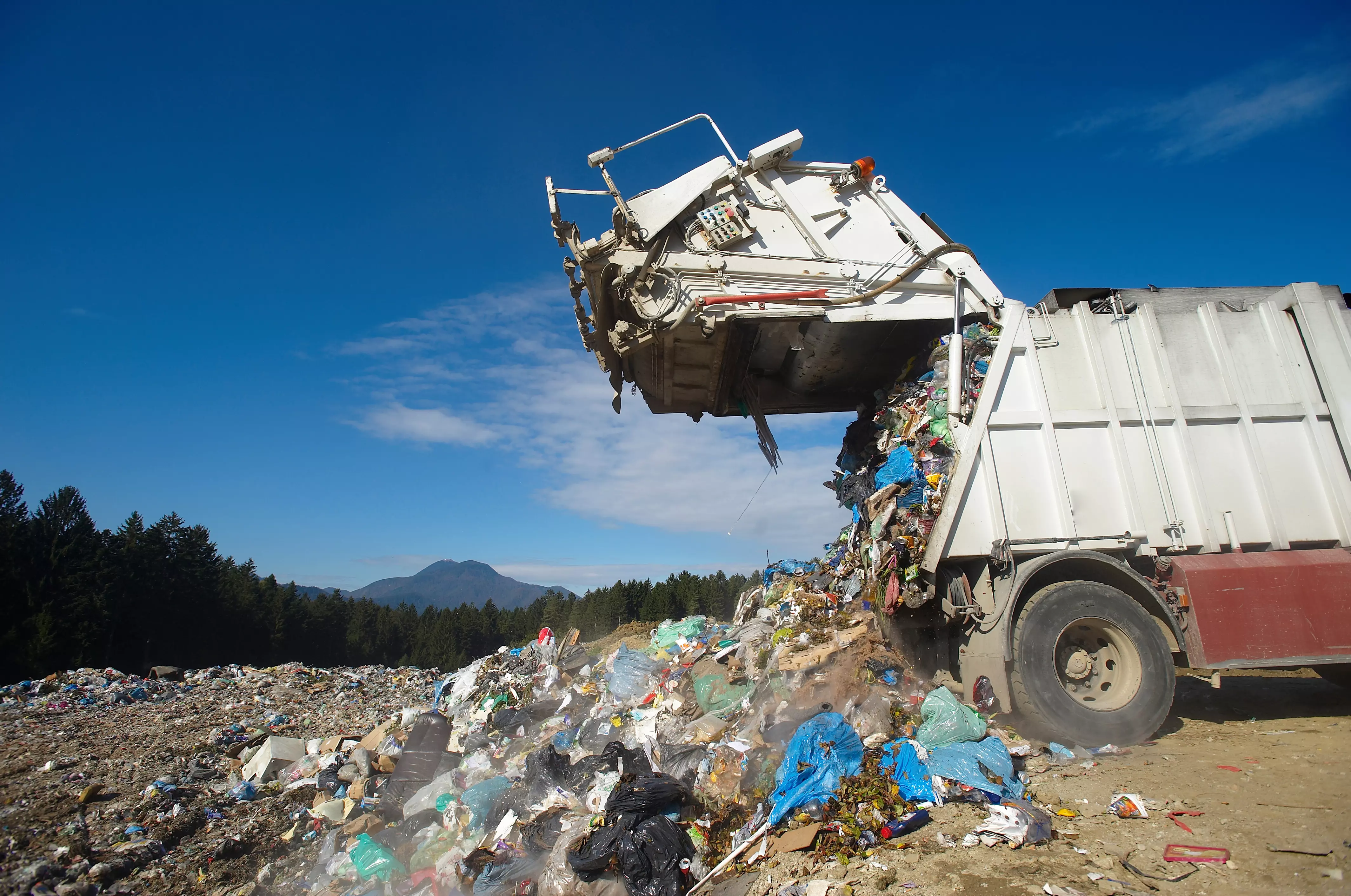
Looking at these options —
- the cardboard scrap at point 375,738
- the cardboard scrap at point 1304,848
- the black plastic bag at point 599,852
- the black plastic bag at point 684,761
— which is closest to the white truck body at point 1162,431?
the cardboard scrap at point 1304,848

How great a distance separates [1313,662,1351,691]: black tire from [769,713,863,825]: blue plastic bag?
3.04m

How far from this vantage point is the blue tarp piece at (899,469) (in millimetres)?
3908

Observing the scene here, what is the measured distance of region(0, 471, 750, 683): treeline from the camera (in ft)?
68.8

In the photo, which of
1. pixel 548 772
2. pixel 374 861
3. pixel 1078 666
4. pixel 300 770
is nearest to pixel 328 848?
pixel 374 861

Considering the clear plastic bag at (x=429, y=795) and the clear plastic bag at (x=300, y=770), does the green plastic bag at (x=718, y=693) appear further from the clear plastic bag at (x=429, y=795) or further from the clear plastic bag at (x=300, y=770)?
the clear plastic bag at (x=300, y=770)

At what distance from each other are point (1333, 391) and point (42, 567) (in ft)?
112

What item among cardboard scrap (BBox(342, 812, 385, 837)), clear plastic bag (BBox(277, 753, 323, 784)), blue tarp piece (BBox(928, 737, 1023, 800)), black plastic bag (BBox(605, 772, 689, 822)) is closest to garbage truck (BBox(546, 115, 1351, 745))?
blue tarp piece (BBox(928, 737, 1023, 800))

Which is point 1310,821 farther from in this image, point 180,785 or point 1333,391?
point 180,785

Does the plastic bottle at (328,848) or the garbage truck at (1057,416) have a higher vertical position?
the garbage truck at (1057,416)

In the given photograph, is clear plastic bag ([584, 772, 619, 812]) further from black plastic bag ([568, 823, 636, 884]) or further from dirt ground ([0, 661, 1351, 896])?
dirt ground ([0, 661, 1351, 896])

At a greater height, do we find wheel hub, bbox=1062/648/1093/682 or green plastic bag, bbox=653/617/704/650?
green plastic bag, bbox=653/617/704/650

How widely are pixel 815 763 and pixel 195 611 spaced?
1422 inches

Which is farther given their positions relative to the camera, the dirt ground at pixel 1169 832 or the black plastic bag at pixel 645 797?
the black plastic bag at pixel 645 797

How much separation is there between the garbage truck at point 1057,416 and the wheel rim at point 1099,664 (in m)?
0.01
